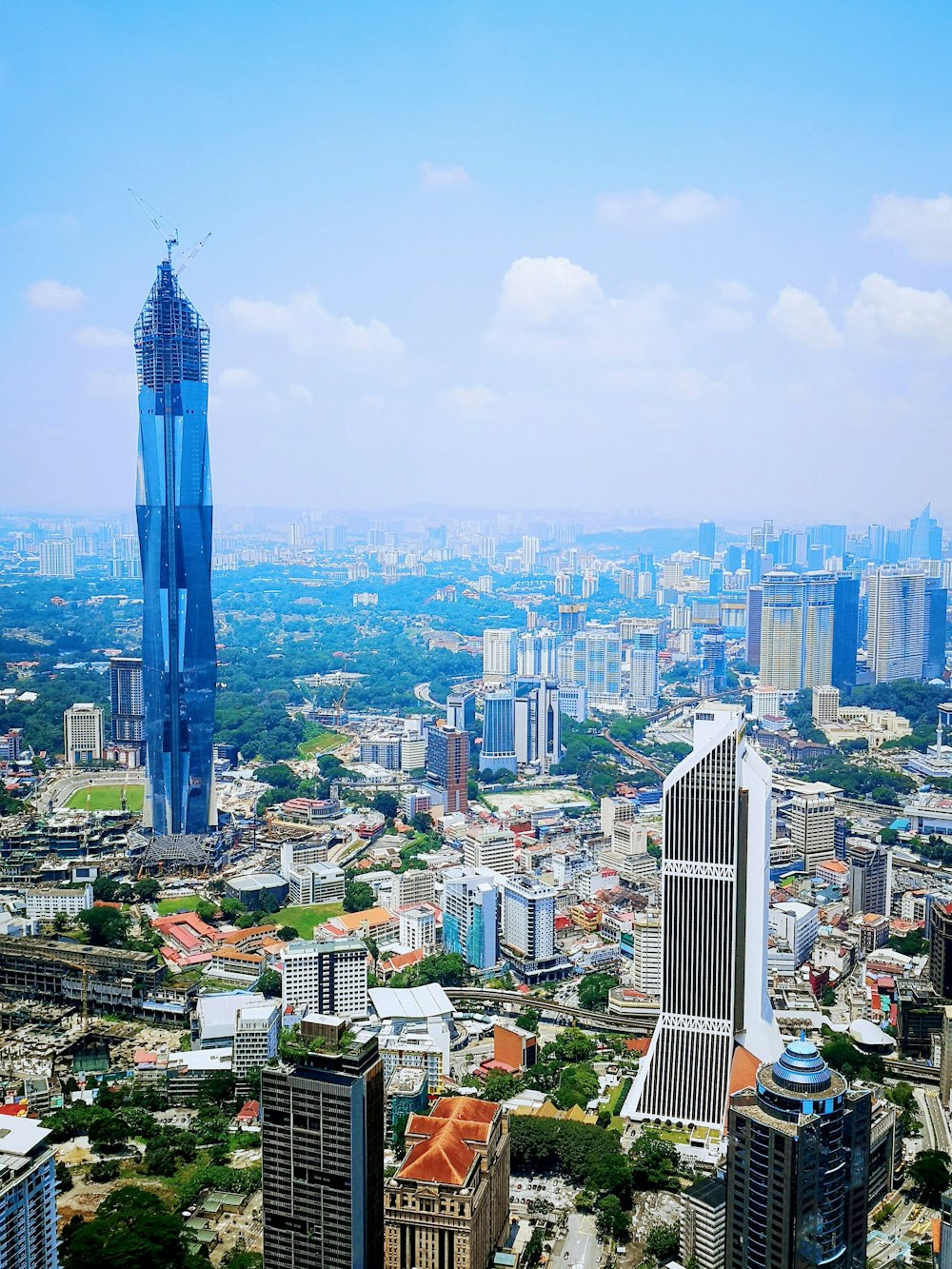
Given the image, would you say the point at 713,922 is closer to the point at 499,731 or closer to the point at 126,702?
the point at 499,731

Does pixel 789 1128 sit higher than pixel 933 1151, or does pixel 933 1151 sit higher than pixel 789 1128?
pixel 789 1128

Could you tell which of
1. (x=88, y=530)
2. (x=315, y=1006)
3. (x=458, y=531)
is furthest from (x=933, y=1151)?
(x=458, y=531)

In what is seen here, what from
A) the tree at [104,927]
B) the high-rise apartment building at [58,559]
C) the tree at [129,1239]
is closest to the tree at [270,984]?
the tree at [104,927]

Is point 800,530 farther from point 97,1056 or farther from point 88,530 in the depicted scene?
point 97,1056

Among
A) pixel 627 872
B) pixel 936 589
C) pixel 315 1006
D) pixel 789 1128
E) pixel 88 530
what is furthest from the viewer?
pixel 88 530

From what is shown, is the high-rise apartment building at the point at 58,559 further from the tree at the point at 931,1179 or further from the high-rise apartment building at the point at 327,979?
the tree at the point at 931,1179

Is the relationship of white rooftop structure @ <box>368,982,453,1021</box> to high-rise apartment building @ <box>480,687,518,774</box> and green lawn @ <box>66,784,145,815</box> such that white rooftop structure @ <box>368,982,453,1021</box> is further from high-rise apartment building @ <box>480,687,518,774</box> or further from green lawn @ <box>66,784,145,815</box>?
high-rise apartment building @ <box>480,687,518,774</box>
